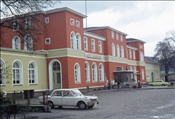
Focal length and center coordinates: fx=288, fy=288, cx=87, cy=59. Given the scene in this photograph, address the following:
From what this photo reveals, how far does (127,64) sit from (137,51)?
11236 mm

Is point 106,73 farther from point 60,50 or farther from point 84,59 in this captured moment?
point 60,50

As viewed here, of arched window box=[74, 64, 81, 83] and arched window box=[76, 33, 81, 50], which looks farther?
arched window box=[76, 33, 81, 50]

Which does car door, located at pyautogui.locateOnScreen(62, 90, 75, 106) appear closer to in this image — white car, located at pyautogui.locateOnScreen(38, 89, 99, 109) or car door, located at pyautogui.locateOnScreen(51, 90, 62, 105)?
white car, located at pyautogui.locateOnScreen(38, 89, 99, 109)

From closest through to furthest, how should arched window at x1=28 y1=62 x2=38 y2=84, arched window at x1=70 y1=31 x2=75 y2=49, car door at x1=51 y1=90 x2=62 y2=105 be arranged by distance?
car door at x1=51 y1=90 x2=62 y2=105
arched window at x1=28 y1=62 x2=38 y2=84
arched window at x1=70 y1=31 x2=75 y2=49

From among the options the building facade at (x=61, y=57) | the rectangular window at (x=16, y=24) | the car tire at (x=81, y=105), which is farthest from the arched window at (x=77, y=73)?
the rectangular window at (x=16, y=24)

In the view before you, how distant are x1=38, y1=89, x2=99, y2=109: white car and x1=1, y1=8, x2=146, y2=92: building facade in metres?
6.63

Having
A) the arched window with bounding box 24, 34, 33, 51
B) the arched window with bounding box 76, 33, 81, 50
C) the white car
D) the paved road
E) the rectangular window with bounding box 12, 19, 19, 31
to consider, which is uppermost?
the arched window with bounding box 76, 33, 81, 50

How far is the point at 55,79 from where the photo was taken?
39750 mm

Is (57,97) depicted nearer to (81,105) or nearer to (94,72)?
Result: (81,105)

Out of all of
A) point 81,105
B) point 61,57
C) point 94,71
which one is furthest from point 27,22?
point 94,71

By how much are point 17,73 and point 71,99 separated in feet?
48.3

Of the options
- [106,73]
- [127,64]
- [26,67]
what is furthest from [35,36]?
[127,64]

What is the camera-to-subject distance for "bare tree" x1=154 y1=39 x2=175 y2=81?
8091cm

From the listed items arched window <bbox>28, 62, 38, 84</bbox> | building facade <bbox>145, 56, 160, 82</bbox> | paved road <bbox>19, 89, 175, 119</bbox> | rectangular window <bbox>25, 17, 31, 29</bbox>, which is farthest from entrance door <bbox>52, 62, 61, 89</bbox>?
building facade <bbox>145, 56, 160, 82</bbox>
